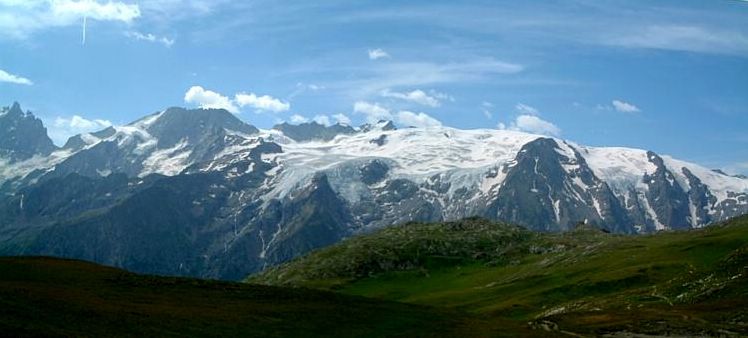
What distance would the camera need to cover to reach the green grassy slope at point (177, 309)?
221 feet

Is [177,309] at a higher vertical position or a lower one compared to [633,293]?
higher

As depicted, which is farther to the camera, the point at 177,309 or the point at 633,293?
the point at 633,293

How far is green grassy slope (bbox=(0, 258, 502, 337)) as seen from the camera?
2653 inches

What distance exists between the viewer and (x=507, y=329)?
9238cm

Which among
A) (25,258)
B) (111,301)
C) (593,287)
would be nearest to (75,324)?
(111,301)

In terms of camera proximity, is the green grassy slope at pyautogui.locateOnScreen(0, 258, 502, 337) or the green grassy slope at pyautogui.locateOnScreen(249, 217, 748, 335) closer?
the green grassy slope at pyautogui.locateOnScreen(0, 258, 502, 337)

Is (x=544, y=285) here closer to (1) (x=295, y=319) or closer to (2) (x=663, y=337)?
(2) (x=663, y=337)

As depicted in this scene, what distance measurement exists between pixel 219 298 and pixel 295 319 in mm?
14416

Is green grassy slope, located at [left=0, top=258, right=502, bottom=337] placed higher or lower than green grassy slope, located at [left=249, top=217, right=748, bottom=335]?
higher

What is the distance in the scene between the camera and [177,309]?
82.2 m

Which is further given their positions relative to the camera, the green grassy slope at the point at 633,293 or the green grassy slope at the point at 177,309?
the green grassy slope at the point at 633,293

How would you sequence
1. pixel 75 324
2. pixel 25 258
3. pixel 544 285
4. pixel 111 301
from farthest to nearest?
pixel 544 285 < pixel 25 258 < pixel 111 301 < pixel 75 324

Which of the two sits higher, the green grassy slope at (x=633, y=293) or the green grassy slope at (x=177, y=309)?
the green grassy slope at (x=177, y=309)

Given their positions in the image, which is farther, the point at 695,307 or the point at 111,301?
the point at 695,307
